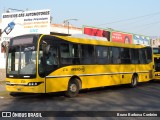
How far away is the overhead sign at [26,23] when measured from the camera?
108 ft

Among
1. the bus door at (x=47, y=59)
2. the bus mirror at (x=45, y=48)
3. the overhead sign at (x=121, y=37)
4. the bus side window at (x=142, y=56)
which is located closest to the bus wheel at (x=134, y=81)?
the bus side window at (x=142, y=56)

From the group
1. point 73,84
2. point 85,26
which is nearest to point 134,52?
point 73,84

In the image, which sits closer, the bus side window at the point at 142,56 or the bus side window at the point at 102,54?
the bus side window at the point at 102,54

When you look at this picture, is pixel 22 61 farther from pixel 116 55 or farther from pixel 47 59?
pixel 116 55

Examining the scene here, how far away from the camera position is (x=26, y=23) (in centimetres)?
3397

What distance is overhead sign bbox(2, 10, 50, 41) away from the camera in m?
32.8

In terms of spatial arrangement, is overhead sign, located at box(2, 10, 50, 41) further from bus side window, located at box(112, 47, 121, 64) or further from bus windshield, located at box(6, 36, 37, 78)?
bus windshield, located at box(6, 36, 37, 78)

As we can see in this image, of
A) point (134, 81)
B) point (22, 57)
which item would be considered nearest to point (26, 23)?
point (134, 81)

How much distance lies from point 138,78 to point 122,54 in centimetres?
280

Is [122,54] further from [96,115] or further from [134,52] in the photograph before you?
[96,115]

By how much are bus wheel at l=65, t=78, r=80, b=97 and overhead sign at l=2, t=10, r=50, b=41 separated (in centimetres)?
1594

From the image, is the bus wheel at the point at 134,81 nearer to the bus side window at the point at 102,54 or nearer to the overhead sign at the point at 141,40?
the bus side window at the point at 102,54

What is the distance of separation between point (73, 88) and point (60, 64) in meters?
1.49

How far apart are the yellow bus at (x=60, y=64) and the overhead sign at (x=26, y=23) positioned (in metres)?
12.8
